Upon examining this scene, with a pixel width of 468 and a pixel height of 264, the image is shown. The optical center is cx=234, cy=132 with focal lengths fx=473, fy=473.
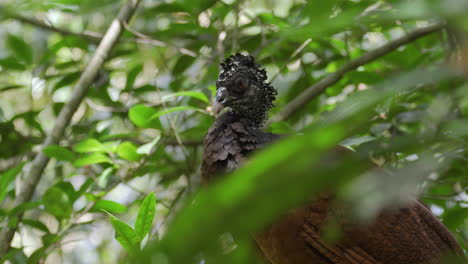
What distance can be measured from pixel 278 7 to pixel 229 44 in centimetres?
167

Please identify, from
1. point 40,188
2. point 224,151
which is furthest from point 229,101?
point 40,188

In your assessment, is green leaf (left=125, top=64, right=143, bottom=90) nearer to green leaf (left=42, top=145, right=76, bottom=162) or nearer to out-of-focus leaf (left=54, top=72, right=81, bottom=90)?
out-of-focus leaf (left=54, top=72, right=81, bottom=90)

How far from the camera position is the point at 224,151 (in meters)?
1.70

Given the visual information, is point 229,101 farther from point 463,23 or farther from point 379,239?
point 463,23

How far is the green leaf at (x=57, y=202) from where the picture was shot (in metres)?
1.97

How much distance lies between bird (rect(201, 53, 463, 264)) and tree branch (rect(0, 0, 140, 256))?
0.95 metres

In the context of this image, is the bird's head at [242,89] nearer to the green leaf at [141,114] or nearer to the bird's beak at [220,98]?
the bird's beak at [220,98]

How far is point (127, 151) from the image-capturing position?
81.9 inches

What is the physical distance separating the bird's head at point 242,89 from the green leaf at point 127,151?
0.44 m

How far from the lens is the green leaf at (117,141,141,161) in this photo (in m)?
2.06

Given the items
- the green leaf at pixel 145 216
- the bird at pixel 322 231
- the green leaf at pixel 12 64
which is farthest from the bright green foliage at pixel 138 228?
the green leaf at pixel 12 64

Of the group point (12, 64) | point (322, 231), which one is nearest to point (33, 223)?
point (12, 64)

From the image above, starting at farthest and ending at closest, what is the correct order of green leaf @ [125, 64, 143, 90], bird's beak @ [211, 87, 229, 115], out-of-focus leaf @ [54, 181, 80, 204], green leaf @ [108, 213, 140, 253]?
1. green leaf @ [125, 64, 143, 90]
2. out-of-focus leaf @ [54, 181, 80, 204]
3. bird's beak @ [211, 87, 229, 115]
4. green leaf @ [108, 213, 140, 253]

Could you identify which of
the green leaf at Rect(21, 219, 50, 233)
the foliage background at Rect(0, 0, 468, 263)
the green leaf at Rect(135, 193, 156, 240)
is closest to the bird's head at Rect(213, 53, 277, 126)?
the foliage background at Rect(0, 0, 468, 263)
